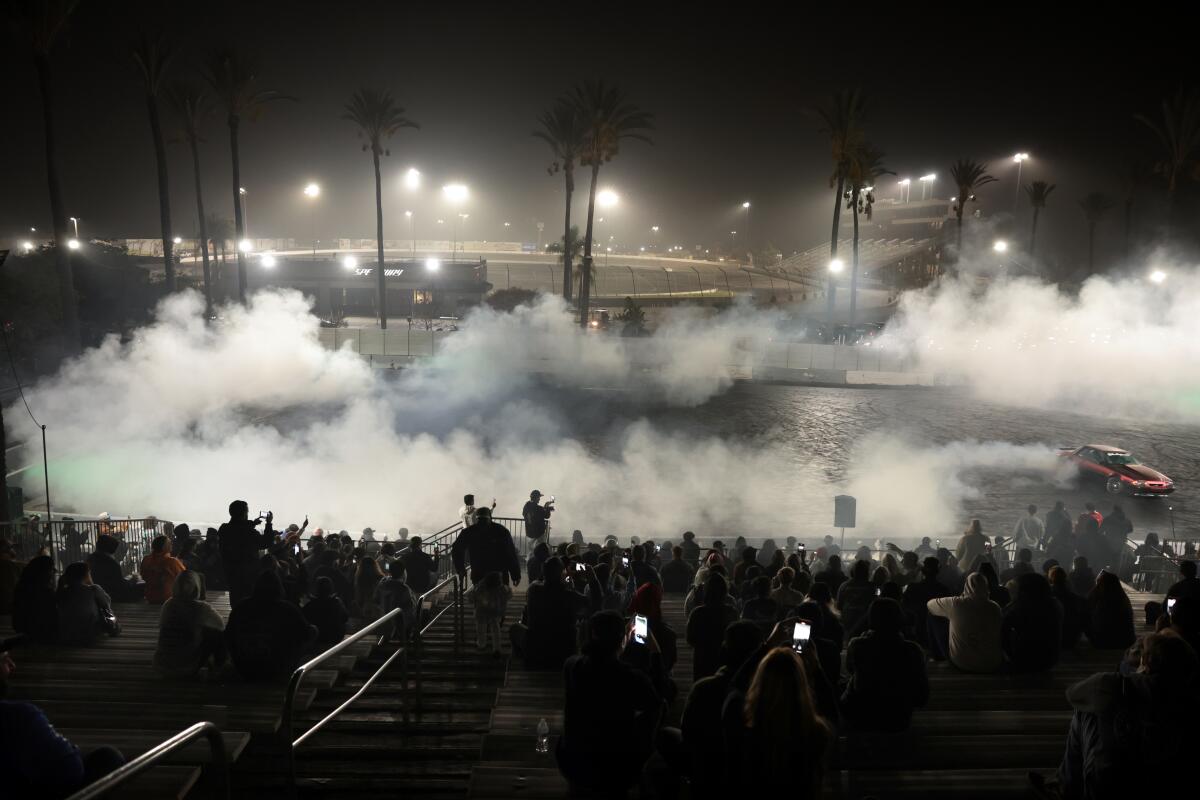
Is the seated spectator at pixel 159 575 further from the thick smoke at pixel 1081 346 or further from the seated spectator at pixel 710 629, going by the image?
the thick smoke at pixel 1081 346

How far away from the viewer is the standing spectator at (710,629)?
5423 millimetres

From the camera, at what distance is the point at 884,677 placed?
483 cm

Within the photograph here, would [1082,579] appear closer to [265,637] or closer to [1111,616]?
[1111,616]

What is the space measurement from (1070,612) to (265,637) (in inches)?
273

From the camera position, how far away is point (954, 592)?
331 inches

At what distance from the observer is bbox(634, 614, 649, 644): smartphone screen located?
15.4ft

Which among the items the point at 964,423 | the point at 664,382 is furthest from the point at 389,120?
the point at 964,423

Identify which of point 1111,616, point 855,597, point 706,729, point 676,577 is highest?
point 706,729

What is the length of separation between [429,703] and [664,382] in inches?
1128

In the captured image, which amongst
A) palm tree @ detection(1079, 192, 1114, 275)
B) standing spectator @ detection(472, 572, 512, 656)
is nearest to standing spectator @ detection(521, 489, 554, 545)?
standing spectator @ detection(472, 572, 512, 656)

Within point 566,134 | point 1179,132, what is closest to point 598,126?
point 566,134

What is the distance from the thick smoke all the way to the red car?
35.2 feet

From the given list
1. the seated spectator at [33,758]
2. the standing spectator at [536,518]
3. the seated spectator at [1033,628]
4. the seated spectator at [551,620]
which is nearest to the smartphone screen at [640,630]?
the seated spectator at [551,620]

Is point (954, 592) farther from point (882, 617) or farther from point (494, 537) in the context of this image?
point (494, 537)
